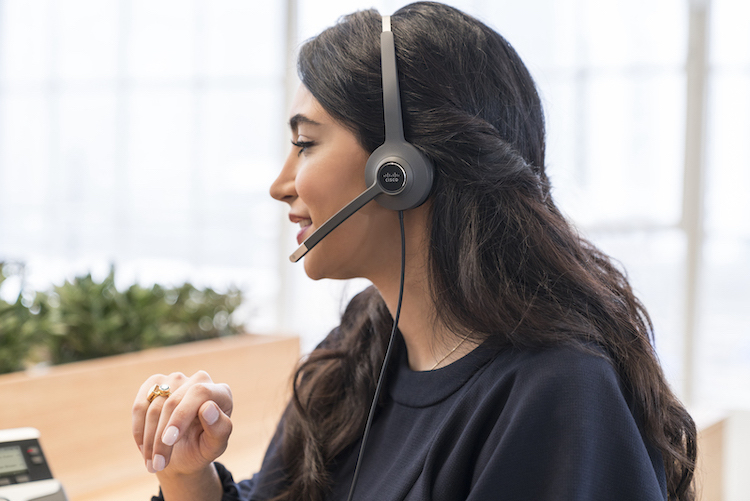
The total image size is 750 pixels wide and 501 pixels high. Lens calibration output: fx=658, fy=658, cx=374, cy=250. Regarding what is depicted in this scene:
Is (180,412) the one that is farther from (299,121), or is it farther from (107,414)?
(107,414)

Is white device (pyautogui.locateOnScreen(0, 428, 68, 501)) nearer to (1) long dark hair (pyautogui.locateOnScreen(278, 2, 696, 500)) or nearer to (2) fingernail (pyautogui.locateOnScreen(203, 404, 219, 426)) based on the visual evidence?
(2) fingernail (pyautogui.locateOnScreen(203, 404, 219, 426))

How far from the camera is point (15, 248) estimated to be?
13.9 ft

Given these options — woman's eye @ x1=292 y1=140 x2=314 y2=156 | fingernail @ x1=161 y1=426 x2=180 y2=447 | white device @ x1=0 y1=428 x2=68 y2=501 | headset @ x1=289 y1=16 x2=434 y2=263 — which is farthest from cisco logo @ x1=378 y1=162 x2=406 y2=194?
white device @ x1=0 y1=428 x2=68 y2=501

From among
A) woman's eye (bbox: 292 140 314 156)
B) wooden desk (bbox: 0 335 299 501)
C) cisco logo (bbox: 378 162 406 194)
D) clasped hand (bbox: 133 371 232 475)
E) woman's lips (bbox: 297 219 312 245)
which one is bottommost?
wooden desk (bbox: 0 335 299 501)

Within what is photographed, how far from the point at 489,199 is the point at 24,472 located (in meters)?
0.73

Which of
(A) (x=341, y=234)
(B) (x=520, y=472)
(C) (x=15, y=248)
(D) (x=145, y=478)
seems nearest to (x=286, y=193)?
→ (A) (x=341, y=234)

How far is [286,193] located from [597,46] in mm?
2465

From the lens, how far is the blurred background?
9.28 ft

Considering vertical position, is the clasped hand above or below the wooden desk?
above

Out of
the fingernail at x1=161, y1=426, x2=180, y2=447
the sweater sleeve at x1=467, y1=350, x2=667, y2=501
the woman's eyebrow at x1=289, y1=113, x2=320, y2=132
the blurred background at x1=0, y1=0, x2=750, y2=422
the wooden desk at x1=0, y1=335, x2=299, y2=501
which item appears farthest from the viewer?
the blurred background at x1=0, y1=0, x2=750, y2=422

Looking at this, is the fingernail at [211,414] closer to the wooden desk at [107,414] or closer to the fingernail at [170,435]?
the fingernail at [170,435]

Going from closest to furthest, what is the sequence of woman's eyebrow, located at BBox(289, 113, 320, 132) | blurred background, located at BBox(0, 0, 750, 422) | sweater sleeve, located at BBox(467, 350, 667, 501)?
sweater sleeve, located at BBox(467, 350, 667, 501) → woman's eyebrow, located at BBox(289, 113, 320, 132) → blurred background, located at BBox(0, 0, 750, 422)

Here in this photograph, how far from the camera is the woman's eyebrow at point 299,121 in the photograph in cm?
89

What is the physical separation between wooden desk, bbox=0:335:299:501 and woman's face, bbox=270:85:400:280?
1.58 ft
